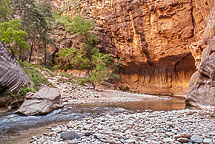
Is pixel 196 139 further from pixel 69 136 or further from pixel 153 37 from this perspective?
pixel 153 37

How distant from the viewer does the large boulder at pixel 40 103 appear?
5503 millimetres

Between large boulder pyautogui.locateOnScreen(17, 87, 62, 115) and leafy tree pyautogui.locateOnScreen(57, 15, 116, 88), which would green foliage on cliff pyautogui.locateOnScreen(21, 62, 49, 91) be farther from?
leafy tree pyautogui.locateOnScreen(57, 15, 116, 88)

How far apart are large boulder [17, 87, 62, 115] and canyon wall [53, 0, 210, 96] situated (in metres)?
12.3

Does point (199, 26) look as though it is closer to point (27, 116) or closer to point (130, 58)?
point (130, 58)

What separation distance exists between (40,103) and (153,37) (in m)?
14.9

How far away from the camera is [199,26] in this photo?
14.1 metres

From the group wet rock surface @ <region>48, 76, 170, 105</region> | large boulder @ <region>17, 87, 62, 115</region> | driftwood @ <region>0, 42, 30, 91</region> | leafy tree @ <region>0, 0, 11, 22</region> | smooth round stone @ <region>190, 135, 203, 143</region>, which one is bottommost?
wet rock surface @ <region>48, 76, 170, 105</region>

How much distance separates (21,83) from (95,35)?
13592mm

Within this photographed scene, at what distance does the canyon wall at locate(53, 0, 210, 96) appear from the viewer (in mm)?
14727

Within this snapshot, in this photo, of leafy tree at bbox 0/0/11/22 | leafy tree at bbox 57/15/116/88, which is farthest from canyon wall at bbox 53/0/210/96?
leafy tree at bbox 0/0/11/22

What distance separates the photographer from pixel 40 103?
599 cm

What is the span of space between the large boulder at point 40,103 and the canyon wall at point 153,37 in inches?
484

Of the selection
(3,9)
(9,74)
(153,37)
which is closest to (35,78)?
(9,74)

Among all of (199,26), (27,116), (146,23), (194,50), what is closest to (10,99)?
(27,116)
